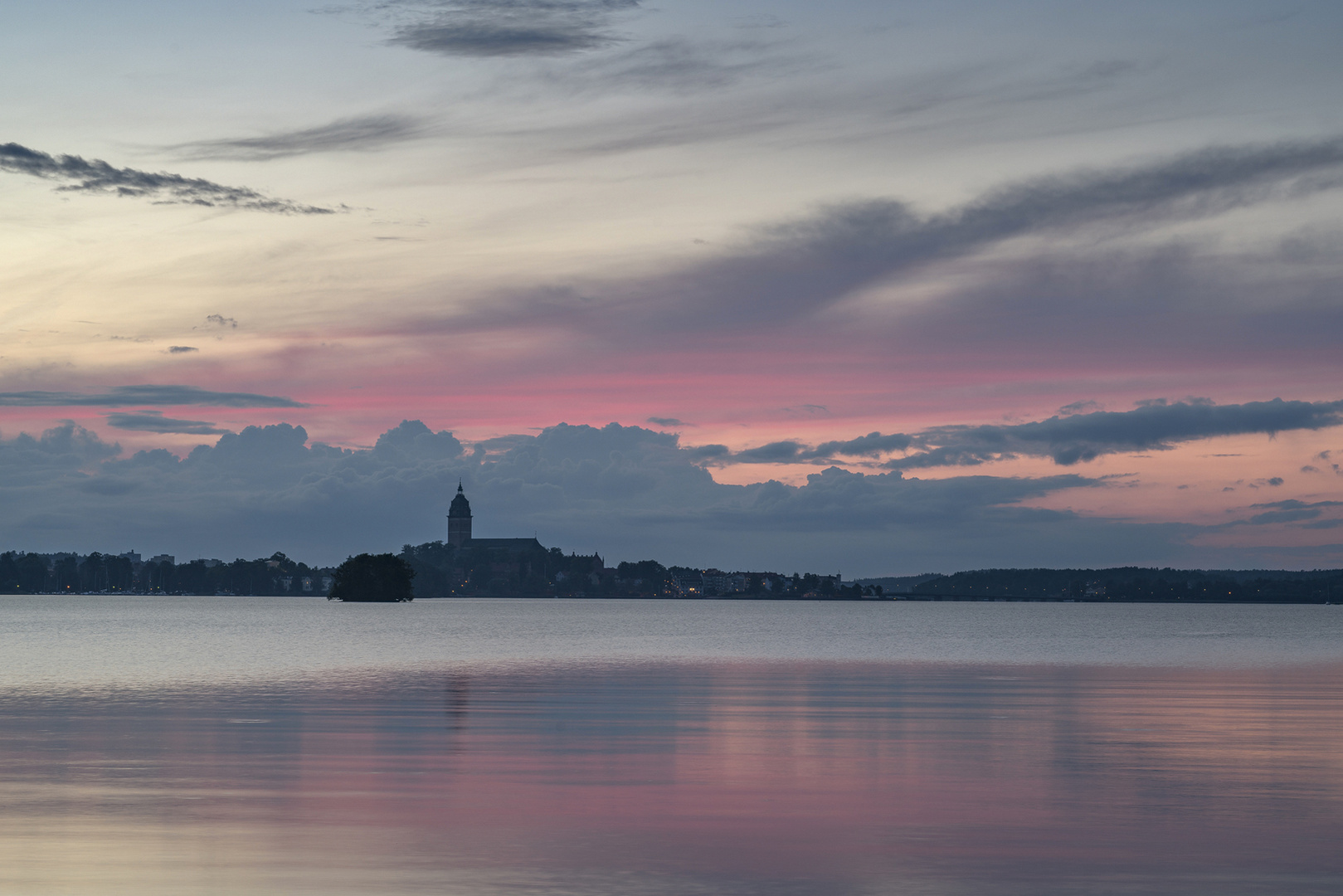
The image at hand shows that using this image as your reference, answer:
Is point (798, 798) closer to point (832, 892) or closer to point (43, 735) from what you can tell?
point (832, 892)

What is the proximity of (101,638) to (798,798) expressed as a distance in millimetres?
103435

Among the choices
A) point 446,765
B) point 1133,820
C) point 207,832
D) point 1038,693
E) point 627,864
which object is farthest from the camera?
point 1038,693

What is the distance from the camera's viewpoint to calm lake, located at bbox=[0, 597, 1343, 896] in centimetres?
1877

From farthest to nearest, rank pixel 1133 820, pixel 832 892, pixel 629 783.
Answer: pixel 629 783 < pixel 1133 820 < pixel 832 892

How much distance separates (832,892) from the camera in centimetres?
1742

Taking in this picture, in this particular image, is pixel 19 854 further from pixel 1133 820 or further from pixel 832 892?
pixel 1133 820

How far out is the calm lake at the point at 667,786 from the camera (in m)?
18.8

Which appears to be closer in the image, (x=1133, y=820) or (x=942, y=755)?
(x=1133, y=820)

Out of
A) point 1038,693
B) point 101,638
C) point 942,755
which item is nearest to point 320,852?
point 942,755

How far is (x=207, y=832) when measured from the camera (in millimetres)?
21547

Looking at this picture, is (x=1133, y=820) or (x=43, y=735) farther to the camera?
(x=43, y=735)

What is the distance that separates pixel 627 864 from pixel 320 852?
4740 millimetres

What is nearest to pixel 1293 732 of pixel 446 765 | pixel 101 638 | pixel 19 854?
pixel 446 765

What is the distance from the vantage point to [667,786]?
2698 cm
